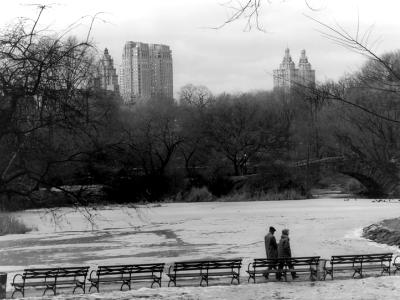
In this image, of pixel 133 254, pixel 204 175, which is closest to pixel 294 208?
pixel 204 175

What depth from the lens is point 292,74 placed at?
289 inches

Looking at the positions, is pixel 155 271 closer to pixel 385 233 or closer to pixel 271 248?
pixel 271 248

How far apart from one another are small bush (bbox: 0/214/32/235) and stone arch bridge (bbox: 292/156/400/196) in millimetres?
25796

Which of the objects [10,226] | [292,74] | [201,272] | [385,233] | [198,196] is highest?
[292,74]

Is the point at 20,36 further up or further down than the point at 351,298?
further up

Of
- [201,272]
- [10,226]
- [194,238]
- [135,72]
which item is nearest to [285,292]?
[201,272]

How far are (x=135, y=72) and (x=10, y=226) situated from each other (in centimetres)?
1048

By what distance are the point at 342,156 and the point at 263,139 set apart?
415 inches

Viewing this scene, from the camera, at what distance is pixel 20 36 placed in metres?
7.64

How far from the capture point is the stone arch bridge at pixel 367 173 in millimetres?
44625

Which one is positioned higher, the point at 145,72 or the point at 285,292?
the point at 145,72

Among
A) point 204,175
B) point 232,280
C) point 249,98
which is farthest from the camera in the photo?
point 249,98

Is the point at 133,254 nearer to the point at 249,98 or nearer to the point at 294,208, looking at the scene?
the point at 294,208

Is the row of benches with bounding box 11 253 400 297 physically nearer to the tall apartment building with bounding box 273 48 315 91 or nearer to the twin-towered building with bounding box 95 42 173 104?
the twin-towered building with bounding box 95 42 173 104
